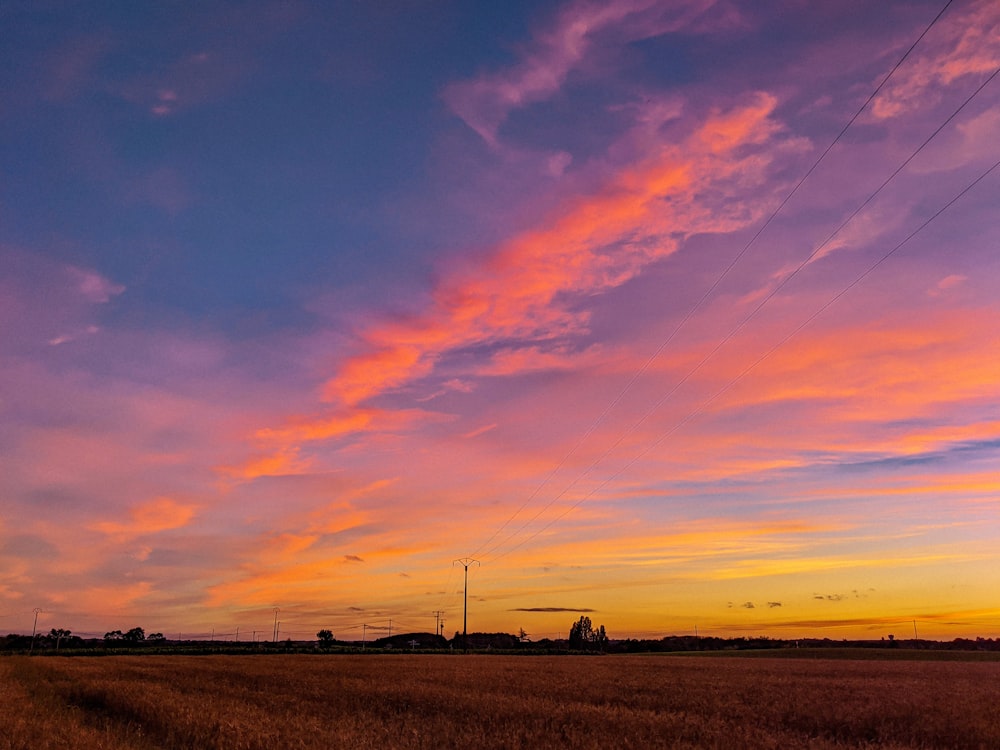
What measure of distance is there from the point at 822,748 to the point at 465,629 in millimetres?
122557

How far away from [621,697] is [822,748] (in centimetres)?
1585

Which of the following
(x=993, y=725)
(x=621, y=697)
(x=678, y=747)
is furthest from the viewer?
(x=621, y=697)

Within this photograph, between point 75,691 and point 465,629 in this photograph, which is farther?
point 465,629

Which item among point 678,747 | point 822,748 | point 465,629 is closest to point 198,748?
point 678,747

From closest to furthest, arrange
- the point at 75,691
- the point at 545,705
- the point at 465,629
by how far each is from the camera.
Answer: the point at 545,705
the point at 75,691
the point at 465,629

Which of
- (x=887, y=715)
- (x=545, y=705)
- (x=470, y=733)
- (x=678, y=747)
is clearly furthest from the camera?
(x=545, y=705)

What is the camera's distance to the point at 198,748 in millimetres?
17750

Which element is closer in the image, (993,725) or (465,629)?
(993,725)

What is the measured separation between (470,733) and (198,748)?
6.82 m

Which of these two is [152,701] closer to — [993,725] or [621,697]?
[621,697]

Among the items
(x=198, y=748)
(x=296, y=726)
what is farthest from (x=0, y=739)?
(x=296, y=726)

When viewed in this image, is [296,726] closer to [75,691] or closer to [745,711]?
[745,711]

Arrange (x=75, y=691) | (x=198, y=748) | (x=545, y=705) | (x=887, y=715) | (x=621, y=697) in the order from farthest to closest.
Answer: (x=75, y=691)
(x=621, y=697)
(x=545, y=705)
(x=887, y=715)
(x=198, y=748)

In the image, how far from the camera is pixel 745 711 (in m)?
26.0
